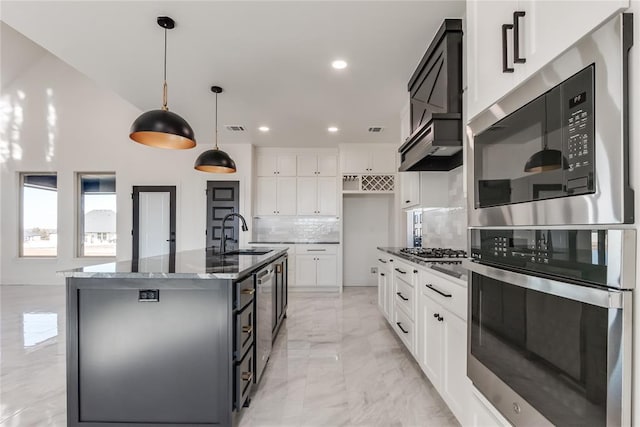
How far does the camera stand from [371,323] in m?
4.01

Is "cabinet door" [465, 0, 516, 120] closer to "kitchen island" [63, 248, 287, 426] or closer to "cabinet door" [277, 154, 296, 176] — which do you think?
"kitchen island" [63, 248, 287, 426]

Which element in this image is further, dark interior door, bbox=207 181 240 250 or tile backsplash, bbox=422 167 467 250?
dark interior door, bbox=207 181 240 250

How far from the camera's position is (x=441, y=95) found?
243 centimetres

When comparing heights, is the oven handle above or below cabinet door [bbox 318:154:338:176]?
below

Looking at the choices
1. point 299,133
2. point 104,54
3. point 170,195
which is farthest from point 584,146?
point 170,195

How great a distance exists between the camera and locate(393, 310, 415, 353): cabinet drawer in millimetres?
2625

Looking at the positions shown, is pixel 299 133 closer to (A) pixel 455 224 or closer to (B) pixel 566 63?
(A) pixel 455 224

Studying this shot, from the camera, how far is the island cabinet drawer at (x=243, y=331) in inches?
73.4

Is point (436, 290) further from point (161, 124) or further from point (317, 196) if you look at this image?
point (317, 196)

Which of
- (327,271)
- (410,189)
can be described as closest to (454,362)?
(410,189)

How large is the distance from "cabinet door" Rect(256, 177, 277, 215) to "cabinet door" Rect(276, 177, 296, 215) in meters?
0.09

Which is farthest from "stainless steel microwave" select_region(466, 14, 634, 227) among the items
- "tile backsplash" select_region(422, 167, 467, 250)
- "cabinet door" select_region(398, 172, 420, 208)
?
"cabinet door" select_region(398, 172, 420, 208)

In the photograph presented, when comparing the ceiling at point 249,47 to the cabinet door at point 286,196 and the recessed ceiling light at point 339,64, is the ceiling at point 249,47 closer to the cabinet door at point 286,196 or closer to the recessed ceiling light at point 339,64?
the recessed ceiling light at point 339,64

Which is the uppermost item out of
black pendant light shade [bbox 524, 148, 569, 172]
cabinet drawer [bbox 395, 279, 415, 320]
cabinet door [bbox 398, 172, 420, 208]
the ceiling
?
the ceiling
